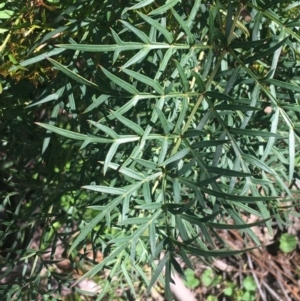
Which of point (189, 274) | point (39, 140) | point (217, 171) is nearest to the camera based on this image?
point (217, 171)

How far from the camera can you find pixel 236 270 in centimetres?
218

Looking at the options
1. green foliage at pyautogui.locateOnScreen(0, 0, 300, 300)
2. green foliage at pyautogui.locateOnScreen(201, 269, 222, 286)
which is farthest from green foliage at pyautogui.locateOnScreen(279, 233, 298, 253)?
green foliage at pyautogui.locateOnScreen(0, 0, 300, 300)

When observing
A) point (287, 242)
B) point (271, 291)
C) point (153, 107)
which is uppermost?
point (153, 107)

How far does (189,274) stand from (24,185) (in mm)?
1086

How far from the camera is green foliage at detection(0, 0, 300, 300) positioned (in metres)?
0.81

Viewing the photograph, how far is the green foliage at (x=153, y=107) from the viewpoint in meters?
0.81

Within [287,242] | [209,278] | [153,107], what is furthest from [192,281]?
[153,107]

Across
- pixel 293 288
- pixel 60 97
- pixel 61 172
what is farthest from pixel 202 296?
pixel 60 97

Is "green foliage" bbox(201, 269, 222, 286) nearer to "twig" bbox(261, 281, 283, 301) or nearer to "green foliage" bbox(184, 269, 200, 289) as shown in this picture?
"green foliage" bbox(184, 269, 200, 289)

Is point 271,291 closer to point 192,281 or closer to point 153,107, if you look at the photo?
point 192,281

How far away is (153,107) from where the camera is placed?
3.01 feet

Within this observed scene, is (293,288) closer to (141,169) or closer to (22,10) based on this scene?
(141,169)

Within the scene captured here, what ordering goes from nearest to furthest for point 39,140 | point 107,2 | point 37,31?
point 107,2 → point 37,31 → point 39,140

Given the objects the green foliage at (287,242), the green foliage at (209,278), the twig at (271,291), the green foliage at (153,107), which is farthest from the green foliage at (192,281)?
the green foliage at (153,107)
